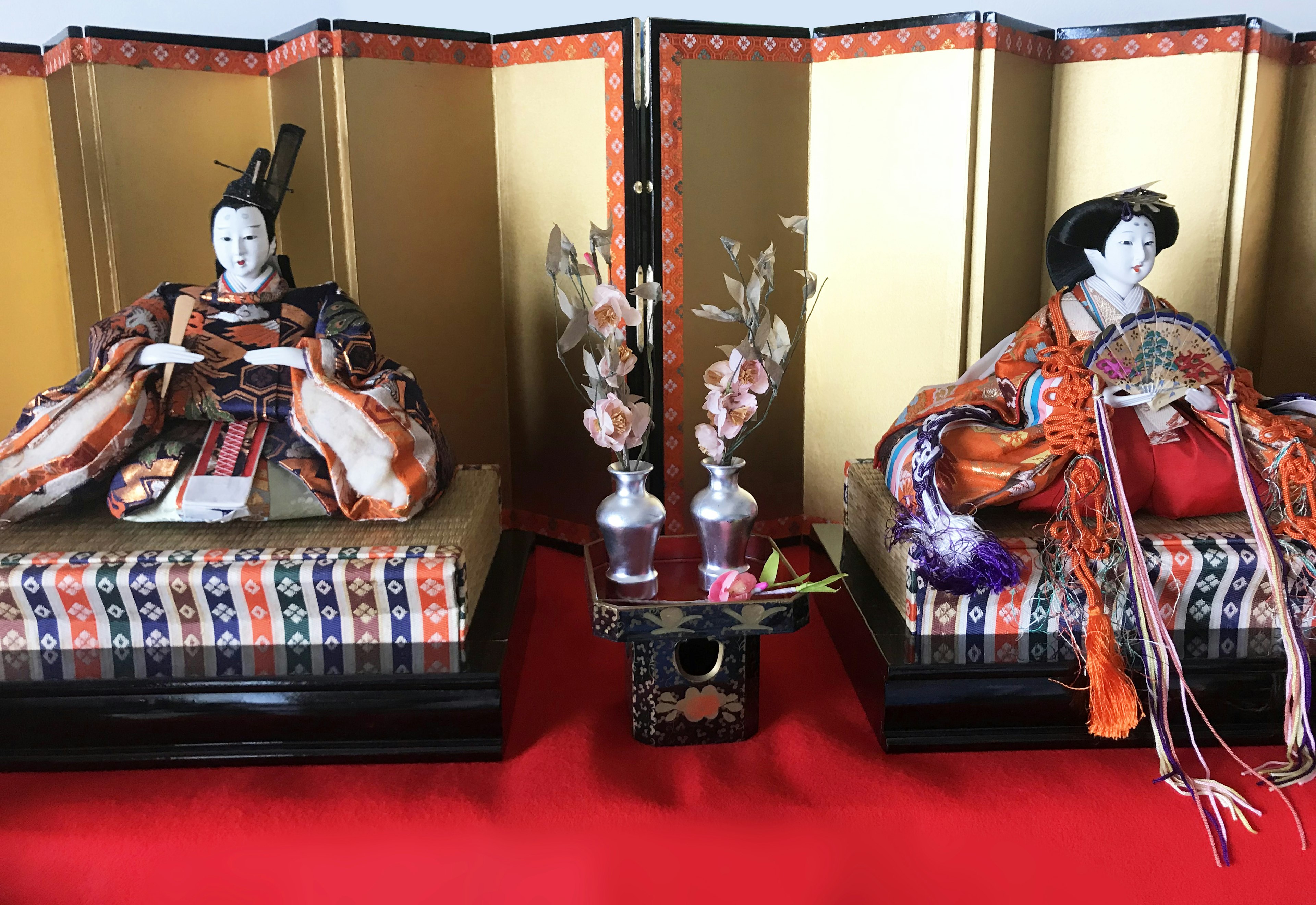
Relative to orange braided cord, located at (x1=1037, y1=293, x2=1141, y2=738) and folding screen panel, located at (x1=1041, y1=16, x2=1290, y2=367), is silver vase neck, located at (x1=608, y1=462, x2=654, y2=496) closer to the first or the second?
orange braided cord, located at (x1=1037, y1=293, x2=1141, y2=738)

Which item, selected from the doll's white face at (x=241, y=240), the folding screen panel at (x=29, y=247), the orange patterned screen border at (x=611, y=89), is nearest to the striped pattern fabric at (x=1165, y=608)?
the orange patterned screen border at (x=611, y=89)

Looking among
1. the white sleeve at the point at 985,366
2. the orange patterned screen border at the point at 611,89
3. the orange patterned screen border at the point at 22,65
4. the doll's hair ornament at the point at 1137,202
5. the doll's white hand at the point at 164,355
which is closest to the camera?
the doll's hair ornament at the point at 1137,202

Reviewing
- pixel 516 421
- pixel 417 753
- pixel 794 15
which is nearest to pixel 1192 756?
pixel 417 753

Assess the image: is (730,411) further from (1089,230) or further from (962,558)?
(1089,230)

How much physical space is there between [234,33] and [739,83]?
1775 mm

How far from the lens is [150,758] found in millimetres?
1968

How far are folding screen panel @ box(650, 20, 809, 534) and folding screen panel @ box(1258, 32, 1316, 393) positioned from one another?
150cm

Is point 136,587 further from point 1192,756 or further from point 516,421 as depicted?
point 1192,756

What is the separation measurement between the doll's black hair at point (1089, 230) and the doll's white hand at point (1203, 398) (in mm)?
364

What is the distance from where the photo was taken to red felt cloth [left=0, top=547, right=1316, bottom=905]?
1.70 m

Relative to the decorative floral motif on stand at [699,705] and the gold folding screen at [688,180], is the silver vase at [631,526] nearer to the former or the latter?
the decorative floral motif on stand at [699,705]

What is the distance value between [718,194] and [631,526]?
4.84ft

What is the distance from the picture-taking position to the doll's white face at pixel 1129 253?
230cm

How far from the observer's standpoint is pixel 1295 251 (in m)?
3.13
